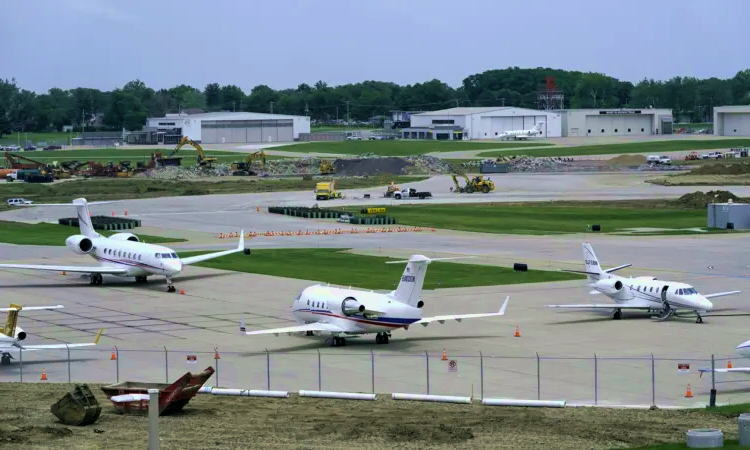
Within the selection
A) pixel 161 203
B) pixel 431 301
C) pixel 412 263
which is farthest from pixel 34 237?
pixel 412 263

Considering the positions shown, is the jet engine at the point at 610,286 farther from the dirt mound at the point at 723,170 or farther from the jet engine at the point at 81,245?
the dirt mound at the point at 723,170

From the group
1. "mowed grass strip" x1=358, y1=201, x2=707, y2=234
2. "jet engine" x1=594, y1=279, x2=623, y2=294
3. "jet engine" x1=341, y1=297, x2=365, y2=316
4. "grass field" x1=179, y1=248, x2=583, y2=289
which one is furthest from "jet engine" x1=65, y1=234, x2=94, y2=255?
"mowed grass strip" x1=358, y1=201, x2=707, y2=234

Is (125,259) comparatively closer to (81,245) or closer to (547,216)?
(81,245)

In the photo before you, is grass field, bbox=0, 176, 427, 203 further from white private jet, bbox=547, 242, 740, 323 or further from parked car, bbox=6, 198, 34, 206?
white private jet, bbox=547, 242, 740, 323

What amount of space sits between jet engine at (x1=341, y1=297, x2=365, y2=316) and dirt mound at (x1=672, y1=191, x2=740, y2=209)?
8431 cm

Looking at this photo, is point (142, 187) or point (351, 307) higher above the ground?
point (351, 307)

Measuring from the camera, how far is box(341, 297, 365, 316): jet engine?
58250mm

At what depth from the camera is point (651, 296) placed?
67125 millimetres

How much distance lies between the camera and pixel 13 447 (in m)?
38.7

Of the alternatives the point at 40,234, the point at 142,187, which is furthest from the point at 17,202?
the point at 40,234

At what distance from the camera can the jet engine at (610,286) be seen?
225 feet

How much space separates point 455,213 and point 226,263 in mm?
47673

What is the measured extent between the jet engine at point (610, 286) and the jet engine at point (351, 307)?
56.3 ft

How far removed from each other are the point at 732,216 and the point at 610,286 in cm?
4939
